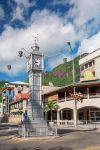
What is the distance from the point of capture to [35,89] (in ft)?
101

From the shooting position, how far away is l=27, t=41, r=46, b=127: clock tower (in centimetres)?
2997

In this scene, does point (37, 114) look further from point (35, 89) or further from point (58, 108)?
point (58, 108)

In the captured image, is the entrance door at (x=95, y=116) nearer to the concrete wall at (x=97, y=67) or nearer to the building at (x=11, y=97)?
the concrete wall at (x=97, y=67)

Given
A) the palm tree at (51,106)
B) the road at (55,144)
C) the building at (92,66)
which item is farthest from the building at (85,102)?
the road at (55,144)

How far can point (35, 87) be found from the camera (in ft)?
101

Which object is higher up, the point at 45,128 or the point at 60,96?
the point at 60,96

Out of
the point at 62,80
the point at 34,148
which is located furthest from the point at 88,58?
the point at 62,80

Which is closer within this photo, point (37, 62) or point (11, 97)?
point (37, 62)

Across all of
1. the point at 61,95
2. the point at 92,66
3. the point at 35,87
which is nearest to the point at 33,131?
the point at 35,87

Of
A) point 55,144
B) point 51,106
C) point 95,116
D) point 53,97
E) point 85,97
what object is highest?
point 53,97

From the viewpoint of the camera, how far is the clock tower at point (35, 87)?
30.0m

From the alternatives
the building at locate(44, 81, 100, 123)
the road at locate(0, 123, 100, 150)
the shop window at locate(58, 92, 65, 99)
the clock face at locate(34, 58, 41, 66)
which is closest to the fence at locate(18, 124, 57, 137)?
the road at locate(0, 123, 100, 150)

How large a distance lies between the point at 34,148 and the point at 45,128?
877 cm

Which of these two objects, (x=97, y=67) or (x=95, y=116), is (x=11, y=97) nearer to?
(x=97, y=67)
